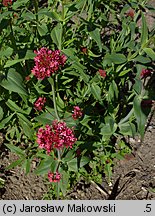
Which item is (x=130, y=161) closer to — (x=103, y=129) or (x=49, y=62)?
(x=103, y=129)

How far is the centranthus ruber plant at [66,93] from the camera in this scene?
101 inches

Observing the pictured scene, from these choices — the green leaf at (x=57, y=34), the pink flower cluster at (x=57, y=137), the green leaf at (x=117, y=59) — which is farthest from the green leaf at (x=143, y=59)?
the pink flower cluster at (x=57, y=137)

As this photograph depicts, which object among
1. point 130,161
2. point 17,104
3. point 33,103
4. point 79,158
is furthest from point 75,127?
point 130,161

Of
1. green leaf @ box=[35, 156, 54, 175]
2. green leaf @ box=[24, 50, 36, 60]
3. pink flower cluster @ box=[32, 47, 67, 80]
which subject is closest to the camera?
pink flower cluster @ box=[32, 47, 67, 80]

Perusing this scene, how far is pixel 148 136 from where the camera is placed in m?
3.67

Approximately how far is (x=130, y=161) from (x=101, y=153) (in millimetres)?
333

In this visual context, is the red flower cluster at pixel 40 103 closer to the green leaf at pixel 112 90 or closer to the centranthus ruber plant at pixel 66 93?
the centranthus ruber plant at pixel 66 93

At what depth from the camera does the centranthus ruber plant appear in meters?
2.56

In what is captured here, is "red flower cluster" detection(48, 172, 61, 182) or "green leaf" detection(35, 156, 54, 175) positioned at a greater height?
"green leaf" detection(35, 156, 54, 175)

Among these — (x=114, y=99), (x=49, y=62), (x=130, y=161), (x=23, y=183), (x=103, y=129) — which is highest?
(x=49, y=62)

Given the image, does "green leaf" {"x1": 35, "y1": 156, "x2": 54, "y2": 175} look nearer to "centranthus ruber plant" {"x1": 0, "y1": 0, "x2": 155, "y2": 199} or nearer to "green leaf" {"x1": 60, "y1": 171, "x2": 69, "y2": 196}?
"centranthus ruber plant" {"x1": 0, "y1": 0, "x2": 155, "y2": 199}

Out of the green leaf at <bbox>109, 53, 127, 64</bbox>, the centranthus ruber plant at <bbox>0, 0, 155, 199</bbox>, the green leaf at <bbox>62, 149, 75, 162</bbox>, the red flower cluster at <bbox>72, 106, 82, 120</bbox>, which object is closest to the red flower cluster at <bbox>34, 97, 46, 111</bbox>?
the centranthus ruber plant at <bbox>0, 0, 155, 199</bbox>

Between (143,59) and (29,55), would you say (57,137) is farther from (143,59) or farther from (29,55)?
(143,59)

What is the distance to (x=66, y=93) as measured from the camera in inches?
136
